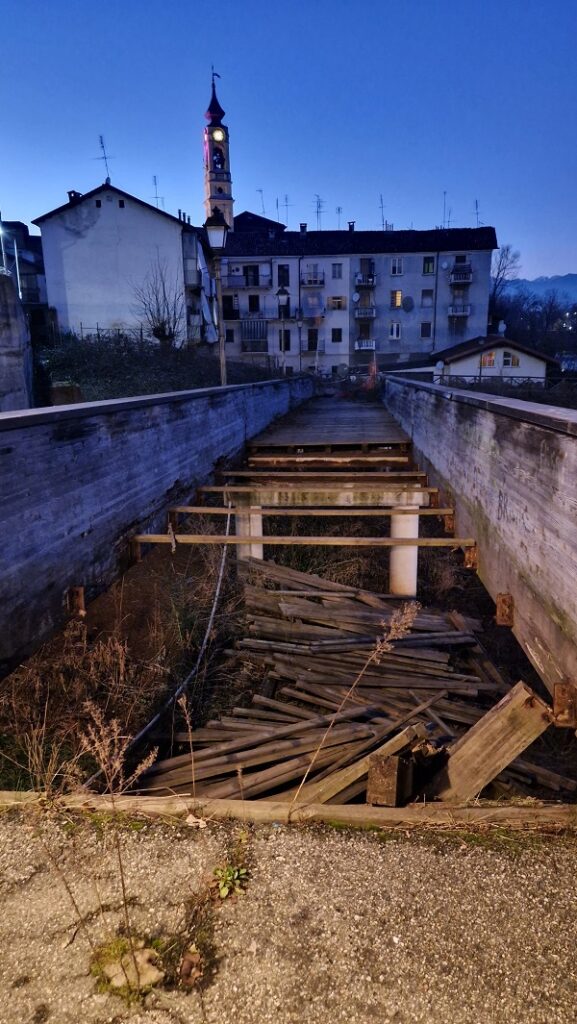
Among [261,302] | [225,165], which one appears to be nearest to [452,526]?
[261,302]

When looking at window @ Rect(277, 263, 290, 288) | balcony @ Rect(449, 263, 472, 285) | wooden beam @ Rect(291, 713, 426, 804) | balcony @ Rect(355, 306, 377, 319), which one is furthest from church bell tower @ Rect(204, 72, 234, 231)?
wooden beam @ Rect(291, 713, 426, 804)

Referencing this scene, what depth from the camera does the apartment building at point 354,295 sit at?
2010 inches

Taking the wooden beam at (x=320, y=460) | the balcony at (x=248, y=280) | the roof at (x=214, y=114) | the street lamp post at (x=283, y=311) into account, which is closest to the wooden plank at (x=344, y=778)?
the wooden beam at (x=320, y=460)

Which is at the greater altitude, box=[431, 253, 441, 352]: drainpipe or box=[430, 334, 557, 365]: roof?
box=[431, 253, 441, 352]: drainpipe

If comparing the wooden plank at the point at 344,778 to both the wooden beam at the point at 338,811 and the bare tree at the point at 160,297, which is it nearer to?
the wooden beam at the point at 338,811

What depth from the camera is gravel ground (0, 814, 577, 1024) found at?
2039mm

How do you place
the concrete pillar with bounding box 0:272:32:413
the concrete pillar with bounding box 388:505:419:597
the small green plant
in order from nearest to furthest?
the small green plant → the concrete pillar with bounding box 388:505:419:597 → the concrete pillar with bounding box 0:272:32:413

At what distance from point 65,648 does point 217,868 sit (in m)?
4.17

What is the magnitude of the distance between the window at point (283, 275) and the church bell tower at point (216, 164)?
15392 millimetres

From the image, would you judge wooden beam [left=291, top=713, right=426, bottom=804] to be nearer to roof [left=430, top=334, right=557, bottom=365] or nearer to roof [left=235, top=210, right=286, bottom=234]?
roof [left=430, top=334, right=557, bottom=365]

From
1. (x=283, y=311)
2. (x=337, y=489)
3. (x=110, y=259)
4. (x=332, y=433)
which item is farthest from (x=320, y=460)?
(x=283, y=311)

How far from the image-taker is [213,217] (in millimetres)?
10727

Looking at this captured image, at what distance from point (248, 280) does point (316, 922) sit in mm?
53467

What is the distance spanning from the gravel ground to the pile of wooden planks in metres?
0.52
